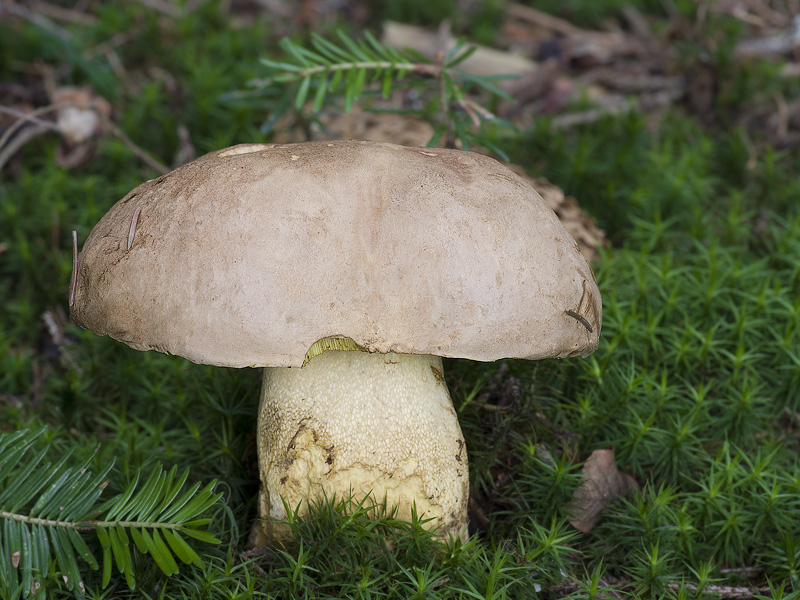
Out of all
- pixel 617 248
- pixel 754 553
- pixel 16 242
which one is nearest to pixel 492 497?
pixel 754 553

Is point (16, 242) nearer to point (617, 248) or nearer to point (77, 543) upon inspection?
point (77, 543)

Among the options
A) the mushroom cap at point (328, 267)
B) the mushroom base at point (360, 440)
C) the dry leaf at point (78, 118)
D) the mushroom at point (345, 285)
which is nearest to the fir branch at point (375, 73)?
the mushroom at point (345, 285)

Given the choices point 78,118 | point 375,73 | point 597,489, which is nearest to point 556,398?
point 597,489

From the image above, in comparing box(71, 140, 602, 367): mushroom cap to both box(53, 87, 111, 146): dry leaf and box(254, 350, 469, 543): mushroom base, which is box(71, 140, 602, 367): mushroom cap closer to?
box(254, 350, 469, 543): mushroom base

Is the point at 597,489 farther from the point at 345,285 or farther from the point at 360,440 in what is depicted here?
the point at 345,285

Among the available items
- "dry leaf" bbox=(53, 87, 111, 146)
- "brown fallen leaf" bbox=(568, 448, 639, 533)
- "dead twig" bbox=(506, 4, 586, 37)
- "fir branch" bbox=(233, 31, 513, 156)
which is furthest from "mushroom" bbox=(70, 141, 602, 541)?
"dead twig" bbox=(506, 4, 586, 37)

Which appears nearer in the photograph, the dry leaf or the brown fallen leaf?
the brown fallen leaf

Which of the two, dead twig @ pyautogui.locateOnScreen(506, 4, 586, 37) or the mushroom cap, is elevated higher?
the mushroom cap
